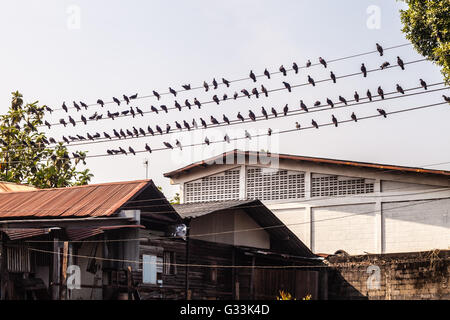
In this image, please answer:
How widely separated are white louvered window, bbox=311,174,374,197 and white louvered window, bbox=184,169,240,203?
13.3 ft

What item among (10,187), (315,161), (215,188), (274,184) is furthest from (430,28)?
(10,187)

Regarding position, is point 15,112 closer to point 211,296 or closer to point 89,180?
point 89,180

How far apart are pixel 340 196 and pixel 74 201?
12.6 meters

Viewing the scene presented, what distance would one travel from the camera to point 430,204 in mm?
32812

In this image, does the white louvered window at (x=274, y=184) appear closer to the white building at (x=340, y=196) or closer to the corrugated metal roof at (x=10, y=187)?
the white building at (x=340, y=196)

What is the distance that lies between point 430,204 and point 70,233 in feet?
50.7

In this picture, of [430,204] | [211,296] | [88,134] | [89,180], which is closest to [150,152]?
[88,134]

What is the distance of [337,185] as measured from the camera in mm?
35000

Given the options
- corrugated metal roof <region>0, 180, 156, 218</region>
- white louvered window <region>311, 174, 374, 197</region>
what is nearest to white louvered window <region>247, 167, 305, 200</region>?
white louvered window <region>311, 174, 374, 197</region>

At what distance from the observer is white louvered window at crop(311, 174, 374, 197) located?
1352 inches

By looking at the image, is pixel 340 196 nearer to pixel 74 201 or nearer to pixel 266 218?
pixel 266 218

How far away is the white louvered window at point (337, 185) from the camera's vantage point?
34344 millimetres

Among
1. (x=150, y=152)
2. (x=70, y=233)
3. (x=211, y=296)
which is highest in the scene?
(x=150, y=152)
